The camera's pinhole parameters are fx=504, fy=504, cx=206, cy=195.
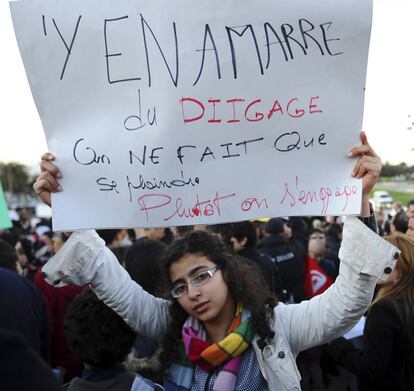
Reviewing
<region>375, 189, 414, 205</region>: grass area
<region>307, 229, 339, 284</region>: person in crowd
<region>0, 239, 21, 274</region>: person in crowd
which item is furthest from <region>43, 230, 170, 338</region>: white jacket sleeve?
<region>375, 189, 414, 205</region>: grass area

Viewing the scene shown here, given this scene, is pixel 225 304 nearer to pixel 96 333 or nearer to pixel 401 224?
pixel 96 333

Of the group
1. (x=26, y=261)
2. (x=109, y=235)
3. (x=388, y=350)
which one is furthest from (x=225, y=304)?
(x=26, y=261)

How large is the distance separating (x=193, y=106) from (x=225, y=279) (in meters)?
0.74

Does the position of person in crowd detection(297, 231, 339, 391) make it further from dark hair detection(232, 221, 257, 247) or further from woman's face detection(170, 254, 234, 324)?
woman's face detection(170, 254, 234, 324)

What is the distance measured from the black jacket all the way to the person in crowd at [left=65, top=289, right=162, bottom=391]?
1161 millimetres

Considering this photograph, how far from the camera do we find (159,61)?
187cm

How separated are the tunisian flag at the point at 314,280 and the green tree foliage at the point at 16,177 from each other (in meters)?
74.8

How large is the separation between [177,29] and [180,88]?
0.70ft

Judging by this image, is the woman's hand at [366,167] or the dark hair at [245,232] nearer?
the woman's hand at [366,167]

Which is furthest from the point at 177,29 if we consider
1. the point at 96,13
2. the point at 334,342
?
the point at 334,342

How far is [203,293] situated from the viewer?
2002 mm

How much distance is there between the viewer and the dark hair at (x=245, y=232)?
431 centimetres

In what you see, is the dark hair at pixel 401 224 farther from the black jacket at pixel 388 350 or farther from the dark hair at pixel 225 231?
the black jacket at pixel 388 350

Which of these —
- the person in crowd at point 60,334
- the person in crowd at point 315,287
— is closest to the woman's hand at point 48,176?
the person in crowd at point 60,334
